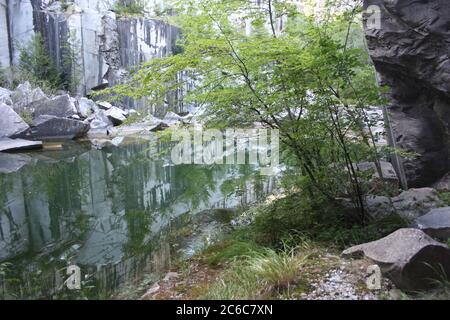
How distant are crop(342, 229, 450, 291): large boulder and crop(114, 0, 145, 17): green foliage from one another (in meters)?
26.9

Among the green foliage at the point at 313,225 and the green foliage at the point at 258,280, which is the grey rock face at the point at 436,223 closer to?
the green foliage at the point at 313,225

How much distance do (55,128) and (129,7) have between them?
1386 cm

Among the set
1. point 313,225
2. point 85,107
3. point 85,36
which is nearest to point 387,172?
point 313,225

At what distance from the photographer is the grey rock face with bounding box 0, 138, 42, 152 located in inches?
566

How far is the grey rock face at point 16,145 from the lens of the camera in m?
14.4

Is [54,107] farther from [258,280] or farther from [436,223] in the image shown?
[436,223]

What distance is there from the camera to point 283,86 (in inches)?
179

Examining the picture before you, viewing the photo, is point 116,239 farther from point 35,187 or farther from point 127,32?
point 127,32

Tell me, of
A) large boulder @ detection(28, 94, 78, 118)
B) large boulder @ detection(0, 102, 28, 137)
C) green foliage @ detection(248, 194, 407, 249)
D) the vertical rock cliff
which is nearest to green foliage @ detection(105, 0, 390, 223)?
green foliage @ detection(248, 194, 407, 249)

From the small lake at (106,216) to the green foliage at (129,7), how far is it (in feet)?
56.3

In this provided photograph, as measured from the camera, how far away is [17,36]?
23.0 metres

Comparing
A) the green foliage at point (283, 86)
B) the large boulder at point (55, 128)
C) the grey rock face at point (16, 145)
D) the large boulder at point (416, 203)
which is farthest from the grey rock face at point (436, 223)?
the large boulder at point (55, 128)

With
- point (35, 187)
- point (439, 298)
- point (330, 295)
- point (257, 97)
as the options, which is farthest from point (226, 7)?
point (35, 187)

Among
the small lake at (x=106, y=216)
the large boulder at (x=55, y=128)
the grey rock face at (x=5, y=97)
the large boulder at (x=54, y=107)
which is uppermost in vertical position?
the grey rock face at (x=5, y=97)
